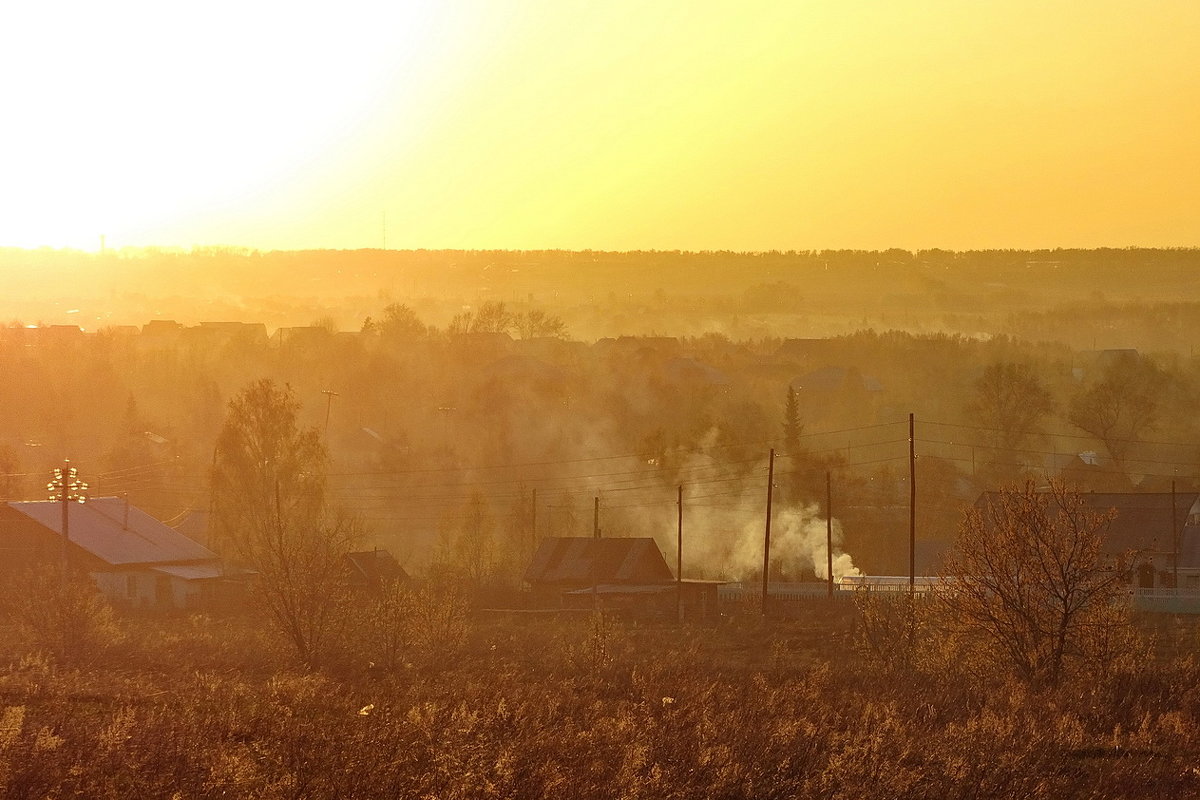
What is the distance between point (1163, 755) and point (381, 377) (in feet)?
385

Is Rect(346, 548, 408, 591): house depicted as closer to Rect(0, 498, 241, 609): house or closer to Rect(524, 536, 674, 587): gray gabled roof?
Rect(0, 498, 241, 609): house

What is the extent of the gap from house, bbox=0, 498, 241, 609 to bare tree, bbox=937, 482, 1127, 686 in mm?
42774

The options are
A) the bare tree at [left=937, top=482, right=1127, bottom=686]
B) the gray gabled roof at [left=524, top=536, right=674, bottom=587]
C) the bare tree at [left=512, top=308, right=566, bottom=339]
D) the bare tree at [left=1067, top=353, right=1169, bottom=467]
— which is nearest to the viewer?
the bare tree at [left=937, top=482, right=1127, bottom=686]

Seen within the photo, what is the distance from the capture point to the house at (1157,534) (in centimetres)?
6675

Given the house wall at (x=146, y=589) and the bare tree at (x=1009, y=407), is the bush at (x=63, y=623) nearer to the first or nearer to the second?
the house wall at (x=146, y=589)

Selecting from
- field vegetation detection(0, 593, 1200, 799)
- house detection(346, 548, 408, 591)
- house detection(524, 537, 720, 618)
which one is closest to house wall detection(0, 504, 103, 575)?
house detection(346, 548, 408, 591)

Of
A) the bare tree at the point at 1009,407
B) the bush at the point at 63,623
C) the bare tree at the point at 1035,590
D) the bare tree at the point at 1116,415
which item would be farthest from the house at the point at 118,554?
the bare tree at the point at 1116,415

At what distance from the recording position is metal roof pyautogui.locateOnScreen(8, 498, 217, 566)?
64125mm

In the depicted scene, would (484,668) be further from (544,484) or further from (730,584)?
(544,484)

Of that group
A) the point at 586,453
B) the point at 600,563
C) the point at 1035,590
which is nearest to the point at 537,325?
the point at 586,453

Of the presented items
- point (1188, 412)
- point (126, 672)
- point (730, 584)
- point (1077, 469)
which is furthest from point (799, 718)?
point (1188, 412)

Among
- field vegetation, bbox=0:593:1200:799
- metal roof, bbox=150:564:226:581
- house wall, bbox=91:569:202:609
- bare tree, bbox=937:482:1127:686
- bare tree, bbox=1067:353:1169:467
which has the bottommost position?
house wall, bbox=91:569:202:609

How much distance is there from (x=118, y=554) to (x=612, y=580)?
75.7 feet

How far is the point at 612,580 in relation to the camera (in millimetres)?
66562
